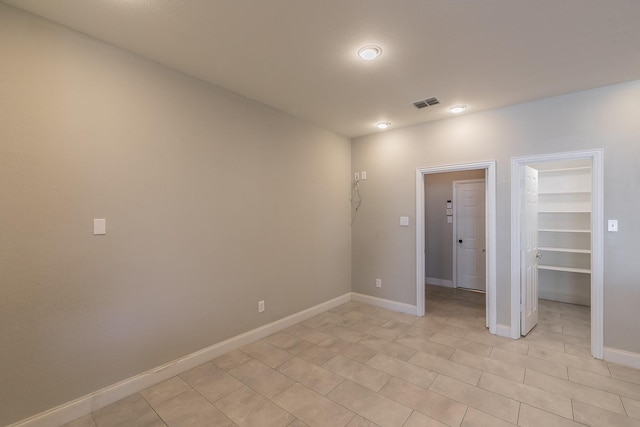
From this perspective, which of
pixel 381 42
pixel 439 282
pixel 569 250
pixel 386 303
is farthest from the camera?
pixel 439 282

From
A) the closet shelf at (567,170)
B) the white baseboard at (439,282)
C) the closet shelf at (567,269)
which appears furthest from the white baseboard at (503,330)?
the closet shelf at (567,170)

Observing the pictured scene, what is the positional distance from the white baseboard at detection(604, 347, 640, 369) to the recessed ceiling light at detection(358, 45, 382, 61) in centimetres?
358

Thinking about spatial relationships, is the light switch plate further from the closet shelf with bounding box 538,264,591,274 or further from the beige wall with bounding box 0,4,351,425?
the closet shelf with bounding box 538,264,591,274

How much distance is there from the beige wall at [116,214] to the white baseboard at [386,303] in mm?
1629

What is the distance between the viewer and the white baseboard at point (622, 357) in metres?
2.64

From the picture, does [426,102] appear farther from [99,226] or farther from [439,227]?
[99,226]

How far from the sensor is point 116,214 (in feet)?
7.32

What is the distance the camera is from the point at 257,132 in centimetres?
328

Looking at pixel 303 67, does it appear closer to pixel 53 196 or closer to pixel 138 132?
pixel 138 132

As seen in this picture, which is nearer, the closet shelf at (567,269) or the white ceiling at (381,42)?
the white ceiling at (381,42)

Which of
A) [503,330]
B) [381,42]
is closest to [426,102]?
[381,42]

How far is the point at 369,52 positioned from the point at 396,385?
278cm

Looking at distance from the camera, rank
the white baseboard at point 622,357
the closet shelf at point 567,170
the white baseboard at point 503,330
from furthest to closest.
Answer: the closet shelf at point 567,170, the white baseboard at point 503,330, the white baseboard at point 622,357

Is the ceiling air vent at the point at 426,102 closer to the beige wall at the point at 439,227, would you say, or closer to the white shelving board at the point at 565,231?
the beige wall at the point at 439,227
